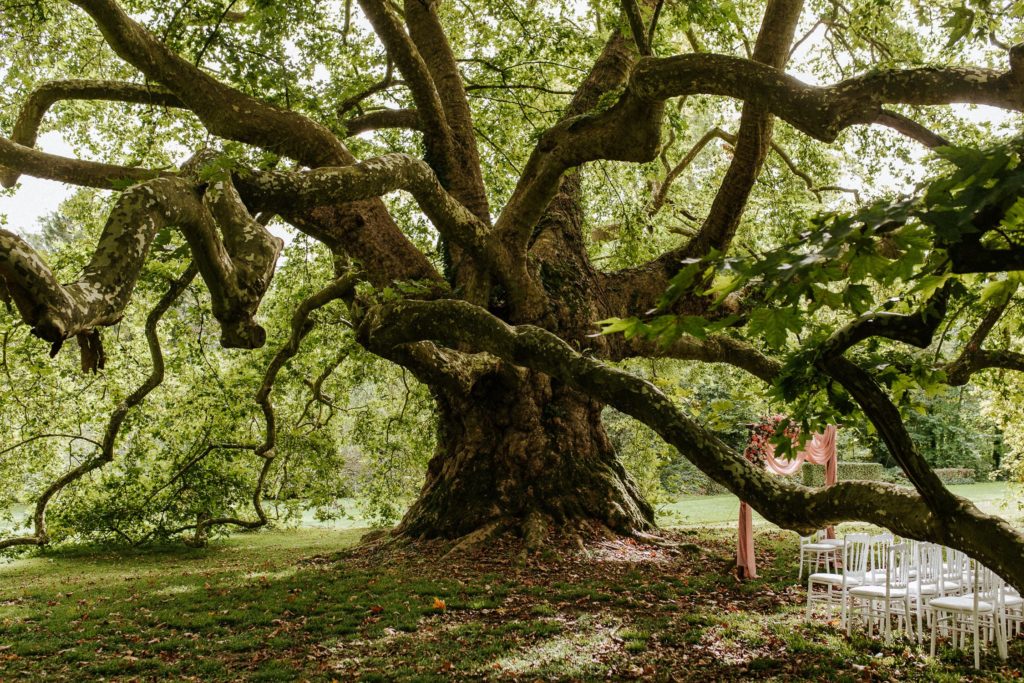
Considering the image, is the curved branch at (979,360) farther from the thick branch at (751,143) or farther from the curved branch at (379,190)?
the curved branch at (379,190)

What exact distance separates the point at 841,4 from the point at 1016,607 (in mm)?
8944

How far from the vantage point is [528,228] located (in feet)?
28.0

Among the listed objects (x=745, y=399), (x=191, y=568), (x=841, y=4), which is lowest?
(x=191, y=568)

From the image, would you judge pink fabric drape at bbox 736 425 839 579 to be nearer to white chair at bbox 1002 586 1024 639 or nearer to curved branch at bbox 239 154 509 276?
white chair at bbox 1002 586 1024 639

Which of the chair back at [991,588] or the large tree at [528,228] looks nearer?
the large tree at [528,228]

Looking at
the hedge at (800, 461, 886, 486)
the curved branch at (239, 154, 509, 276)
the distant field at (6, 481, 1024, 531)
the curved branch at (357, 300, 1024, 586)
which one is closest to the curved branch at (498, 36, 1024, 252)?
the curved branch at (239, 154, 509, 276)

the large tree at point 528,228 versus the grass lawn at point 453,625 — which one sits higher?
the large tree at point 528,228

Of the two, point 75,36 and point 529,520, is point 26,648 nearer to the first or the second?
point 529,520

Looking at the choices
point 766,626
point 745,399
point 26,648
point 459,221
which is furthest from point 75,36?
point 766,626

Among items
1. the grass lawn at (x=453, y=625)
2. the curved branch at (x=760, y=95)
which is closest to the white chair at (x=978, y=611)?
the grass lawn at (x=453, y=625)

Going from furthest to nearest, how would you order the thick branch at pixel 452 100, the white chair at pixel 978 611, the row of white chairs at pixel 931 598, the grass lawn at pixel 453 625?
the thick branch at pixel 452 100 < the row of white chairs at pixel 931 598 < the white chair at pixel 978 611 < the grass lawn at pixel 453 625

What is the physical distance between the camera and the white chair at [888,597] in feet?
21.0

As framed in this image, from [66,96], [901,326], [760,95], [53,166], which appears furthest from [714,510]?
[901,326]

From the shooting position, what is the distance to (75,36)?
37.2 feet
